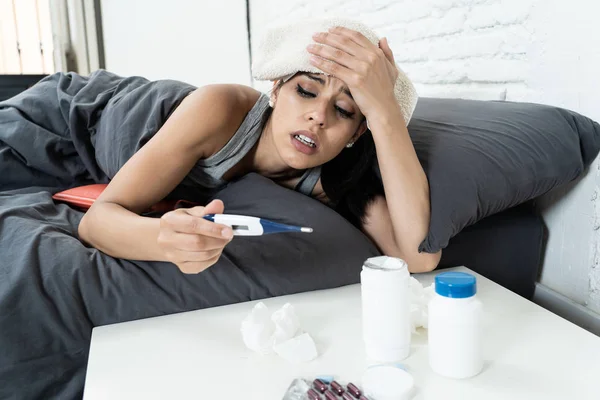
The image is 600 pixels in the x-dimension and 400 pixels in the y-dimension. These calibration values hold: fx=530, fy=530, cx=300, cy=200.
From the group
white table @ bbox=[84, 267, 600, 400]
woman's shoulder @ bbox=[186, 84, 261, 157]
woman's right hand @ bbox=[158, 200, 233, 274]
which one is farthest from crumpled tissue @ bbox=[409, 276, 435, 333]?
woman's shoulder @ bbox=[186, 84, 261, 157]

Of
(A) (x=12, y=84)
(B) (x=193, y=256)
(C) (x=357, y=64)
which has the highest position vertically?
(C) (x=357, y=64)

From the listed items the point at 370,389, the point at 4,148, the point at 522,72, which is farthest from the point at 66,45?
the point at 370,389

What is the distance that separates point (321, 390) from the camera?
1.92 feet

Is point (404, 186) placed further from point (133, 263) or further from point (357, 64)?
point (133, 263)

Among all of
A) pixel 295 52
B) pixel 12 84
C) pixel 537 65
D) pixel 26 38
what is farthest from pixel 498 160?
pixel 26 38

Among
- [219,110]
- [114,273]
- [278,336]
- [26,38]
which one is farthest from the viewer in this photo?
[26,38]

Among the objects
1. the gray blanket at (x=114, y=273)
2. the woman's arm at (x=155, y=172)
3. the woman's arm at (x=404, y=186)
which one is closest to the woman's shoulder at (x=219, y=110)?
the woman's arm at (x=155, y=172)

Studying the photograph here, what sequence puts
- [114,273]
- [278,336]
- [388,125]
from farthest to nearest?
[388,125], [114,273], [278,336]

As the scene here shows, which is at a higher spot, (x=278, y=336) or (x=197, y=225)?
(x=197, y=225)

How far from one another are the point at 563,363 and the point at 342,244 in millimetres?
386

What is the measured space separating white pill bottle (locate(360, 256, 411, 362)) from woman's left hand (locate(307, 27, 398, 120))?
1.08 feet

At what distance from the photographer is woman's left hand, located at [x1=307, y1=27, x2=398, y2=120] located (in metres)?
0.86

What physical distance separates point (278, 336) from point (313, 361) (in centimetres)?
6

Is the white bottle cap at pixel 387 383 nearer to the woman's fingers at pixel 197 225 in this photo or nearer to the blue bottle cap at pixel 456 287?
the blue bottle cap at pixel 456 287
